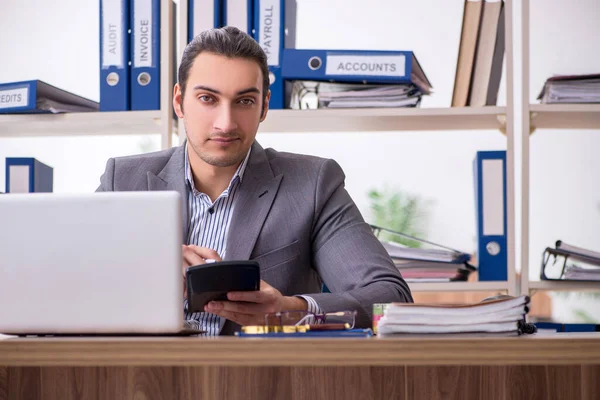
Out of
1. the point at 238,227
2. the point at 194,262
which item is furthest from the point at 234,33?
the point at 194,262

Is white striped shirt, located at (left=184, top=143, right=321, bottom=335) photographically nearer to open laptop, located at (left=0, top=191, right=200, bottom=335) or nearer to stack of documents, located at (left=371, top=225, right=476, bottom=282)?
stack of documents, located at (left=371, top=225, right=476, bottom=282)

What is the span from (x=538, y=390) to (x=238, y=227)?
1.11 m

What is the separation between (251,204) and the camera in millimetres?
2010

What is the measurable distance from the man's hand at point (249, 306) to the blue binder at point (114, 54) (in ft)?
4.28

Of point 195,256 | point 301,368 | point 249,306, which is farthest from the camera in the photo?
point 195,256

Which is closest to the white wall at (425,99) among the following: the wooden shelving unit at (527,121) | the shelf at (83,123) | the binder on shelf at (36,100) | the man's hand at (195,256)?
the shelf at (83,123)

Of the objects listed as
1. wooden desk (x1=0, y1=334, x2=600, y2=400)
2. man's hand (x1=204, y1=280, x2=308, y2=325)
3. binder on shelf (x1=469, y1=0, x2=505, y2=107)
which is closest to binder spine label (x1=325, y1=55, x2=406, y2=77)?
binder on shelf (x1=469, y1=0, x2=505, y2=107)

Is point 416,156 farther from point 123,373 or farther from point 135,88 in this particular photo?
point 123,373

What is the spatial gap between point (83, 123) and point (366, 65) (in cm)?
92

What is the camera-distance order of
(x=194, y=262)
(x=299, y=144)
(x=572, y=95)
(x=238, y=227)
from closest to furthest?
1. (x=194, y=262)
2. (x=238, y=227)
3. (x=572, y=95)
4. (x=299, y=144)

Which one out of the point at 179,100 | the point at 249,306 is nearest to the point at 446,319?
the point at 249,306

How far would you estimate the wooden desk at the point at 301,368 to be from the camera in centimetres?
90

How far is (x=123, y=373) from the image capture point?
1009 millimetres

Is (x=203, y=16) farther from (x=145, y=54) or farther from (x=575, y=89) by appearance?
(x=575, y=89)
